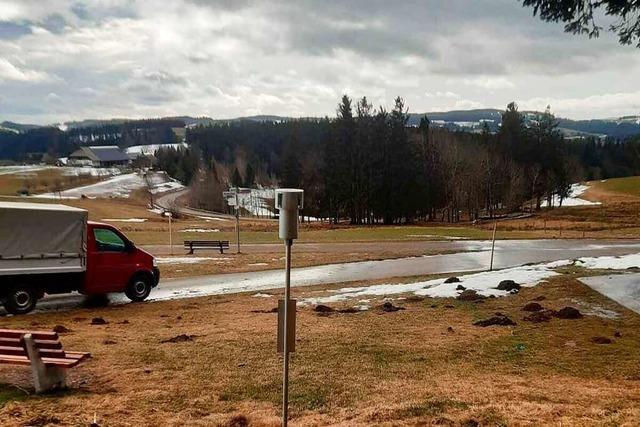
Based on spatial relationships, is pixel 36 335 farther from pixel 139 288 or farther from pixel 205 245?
pixel 205 245

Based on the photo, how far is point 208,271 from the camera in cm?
2230

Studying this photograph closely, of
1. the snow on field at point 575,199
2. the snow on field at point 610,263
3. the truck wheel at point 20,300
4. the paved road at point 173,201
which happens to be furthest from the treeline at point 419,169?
the truck wheel at point 20,300

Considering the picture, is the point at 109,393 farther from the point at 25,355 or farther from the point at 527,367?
the point at 527,367

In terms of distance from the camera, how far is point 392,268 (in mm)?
23672

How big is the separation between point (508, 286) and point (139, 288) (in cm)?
1100

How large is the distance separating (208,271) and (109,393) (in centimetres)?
1578

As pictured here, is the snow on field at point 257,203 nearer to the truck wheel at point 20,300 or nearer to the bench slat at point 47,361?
the truck wheel at point 20,300

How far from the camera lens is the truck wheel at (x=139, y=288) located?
15.4 metres

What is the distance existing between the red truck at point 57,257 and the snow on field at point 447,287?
18.5 feet

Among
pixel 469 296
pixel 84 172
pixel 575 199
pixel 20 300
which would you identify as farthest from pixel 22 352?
pixel 84 172

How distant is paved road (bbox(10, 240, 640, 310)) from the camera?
Answer: 17734mm

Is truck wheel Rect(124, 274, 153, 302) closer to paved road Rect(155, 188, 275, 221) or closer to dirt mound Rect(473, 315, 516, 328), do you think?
dirt mound Rect(473, 315, 516, 328)

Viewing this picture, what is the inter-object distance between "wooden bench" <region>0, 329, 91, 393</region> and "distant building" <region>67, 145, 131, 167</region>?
6750 inches

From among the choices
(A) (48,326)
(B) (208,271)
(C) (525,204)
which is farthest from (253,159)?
(A) (48,326)
